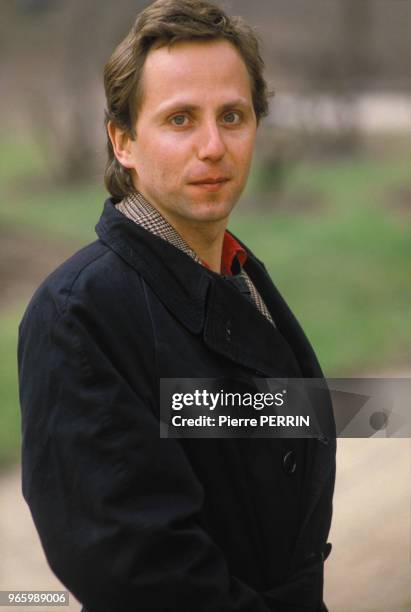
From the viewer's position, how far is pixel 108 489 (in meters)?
1.45

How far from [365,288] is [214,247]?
507 cm

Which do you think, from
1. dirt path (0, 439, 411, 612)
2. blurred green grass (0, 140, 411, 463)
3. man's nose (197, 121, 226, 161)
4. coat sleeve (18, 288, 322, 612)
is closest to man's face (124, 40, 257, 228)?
man's nose (197, 121, 226, 161)

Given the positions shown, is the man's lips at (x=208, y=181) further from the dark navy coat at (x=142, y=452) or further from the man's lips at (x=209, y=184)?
the dark navy coat at (x=142, y=452)

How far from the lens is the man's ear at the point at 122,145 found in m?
1.72

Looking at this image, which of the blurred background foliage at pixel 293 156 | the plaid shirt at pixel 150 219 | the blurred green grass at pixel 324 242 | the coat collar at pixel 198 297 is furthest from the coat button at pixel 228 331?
the blurred background foliage at pixel 293 156

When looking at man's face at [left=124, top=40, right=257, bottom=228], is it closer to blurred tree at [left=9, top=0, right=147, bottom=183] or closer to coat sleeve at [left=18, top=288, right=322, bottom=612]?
coat sleeve at [left=18, top=288, right=322, bottom=612]

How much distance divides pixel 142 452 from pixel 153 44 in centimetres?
65

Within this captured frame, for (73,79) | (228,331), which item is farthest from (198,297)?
(73,79)

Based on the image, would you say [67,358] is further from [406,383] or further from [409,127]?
[409,127]

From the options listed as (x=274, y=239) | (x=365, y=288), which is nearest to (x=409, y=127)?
(x=274, y=239)

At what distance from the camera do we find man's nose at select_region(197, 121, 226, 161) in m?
1.61

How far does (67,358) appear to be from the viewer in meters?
1.47

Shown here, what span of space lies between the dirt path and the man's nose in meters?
2.05

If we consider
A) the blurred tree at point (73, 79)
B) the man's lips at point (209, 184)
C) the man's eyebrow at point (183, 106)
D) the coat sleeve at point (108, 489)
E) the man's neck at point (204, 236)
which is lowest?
the coat sleeve at point (108, 489)
